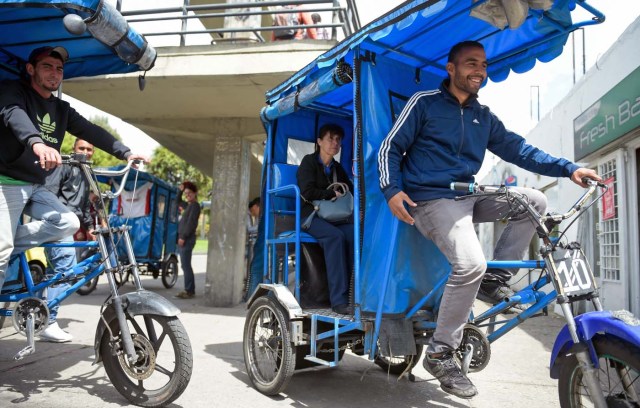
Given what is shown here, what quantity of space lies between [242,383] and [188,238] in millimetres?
6254

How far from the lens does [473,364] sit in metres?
3.16

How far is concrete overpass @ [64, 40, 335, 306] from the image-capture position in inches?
286

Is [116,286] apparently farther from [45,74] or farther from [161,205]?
[161,205]

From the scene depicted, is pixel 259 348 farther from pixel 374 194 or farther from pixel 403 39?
pixel 403 39

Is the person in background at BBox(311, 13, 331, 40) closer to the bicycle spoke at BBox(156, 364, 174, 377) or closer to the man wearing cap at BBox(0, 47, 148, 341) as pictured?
the man wearing cap at BBox(0, 47, 148, 341)

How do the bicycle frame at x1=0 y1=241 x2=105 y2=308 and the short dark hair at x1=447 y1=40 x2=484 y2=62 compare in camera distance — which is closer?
the short dark hair at x1=447 y1=40 x2=484 y2=62

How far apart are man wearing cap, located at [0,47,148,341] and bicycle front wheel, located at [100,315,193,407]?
932 mm

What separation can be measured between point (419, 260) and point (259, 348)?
1.60 meters

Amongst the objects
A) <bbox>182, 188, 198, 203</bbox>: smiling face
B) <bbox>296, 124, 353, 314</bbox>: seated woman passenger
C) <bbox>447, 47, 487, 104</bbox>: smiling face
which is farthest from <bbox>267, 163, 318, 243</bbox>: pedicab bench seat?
<bbox>182, 188, 198, 203</bbox>: smiling face

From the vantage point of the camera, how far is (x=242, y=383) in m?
4.12

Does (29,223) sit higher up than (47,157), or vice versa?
(47,157)

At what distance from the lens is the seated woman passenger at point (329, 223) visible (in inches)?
155

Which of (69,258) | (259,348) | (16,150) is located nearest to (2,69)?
(16,150)

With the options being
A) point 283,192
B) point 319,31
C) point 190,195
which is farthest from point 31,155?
point 319,31
